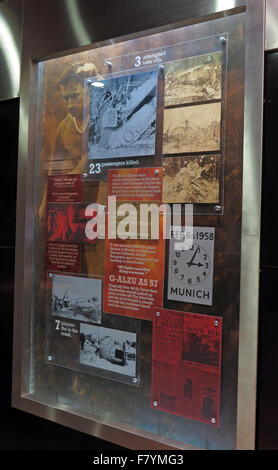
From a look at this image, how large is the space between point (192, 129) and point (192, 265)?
2.10 ft

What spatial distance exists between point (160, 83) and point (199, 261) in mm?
899

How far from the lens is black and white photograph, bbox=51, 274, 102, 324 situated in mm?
2535

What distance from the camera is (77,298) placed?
2.61 m

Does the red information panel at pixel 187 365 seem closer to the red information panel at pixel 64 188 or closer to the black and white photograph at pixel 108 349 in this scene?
the black and white photograph at pixel 108 349

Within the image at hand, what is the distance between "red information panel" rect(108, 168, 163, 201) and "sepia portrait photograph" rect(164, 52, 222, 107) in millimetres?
351

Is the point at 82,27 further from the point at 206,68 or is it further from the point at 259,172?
the point at 259,172

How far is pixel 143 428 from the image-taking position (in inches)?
91.7

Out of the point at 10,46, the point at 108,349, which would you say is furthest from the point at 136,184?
the point at 10,46

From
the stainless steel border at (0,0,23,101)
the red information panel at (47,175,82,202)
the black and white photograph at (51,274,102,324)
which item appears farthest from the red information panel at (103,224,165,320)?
the stainless steel border at (0,0,23,101)

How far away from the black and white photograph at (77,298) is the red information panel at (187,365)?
384mm

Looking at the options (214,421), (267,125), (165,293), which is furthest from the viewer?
(165,293)

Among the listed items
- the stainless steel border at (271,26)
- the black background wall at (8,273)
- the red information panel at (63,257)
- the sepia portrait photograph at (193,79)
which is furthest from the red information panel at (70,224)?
the stainless steel border at (271,26)

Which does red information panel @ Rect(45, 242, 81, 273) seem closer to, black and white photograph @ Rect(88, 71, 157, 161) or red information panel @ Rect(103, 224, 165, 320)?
red information panel @ Rect(103, 224, 165, 320)

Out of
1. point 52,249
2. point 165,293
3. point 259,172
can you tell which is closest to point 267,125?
point 259,172
